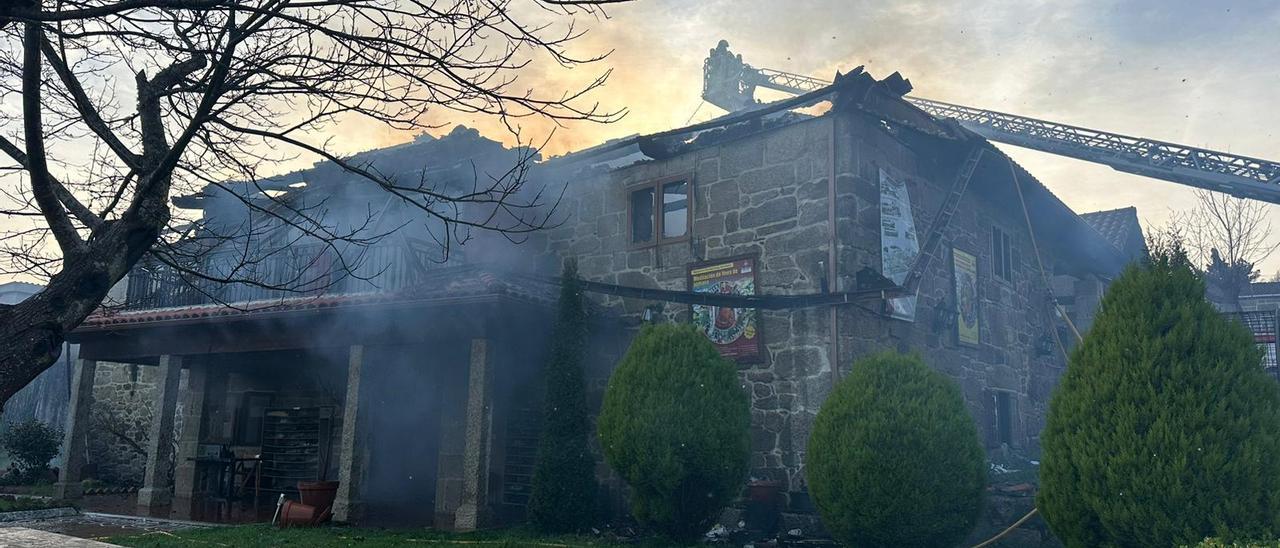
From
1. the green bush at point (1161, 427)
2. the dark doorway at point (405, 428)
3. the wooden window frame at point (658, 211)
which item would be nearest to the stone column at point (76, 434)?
the dark doorway at point (405, 428)

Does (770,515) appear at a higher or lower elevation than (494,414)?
lower

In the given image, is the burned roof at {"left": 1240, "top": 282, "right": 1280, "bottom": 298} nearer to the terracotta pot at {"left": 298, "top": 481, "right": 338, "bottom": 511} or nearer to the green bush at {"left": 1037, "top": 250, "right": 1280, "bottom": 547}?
the green bush at {"left": 1037, "top": 250, "right": 1280, "bottom": 547}

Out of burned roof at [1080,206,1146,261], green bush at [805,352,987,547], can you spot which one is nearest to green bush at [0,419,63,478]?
green bush at [805,352,987,547]

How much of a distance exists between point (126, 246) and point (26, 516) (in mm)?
10601

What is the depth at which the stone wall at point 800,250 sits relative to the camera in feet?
38.9

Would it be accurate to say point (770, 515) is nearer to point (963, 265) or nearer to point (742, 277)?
point (742, 277)

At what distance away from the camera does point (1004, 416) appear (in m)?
15.5

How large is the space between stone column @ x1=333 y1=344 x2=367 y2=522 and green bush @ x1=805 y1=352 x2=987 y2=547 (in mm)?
6467

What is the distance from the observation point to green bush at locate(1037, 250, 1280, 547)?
6320 millimetres

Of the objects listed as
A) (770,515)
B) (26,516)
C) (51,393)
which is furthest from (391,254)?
(51,393)

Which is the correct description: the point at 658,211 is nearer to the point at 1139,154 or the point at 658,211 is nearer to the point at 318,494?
the point at 318,494

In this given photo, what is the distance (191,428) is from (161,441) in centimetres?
101

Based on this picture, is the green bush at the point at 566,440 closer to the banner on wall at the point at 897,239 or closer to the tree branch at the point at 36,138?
the banner on wall at the point at 897,239

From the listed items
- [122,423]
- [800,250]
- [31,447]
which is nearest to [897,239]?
[800,250]
